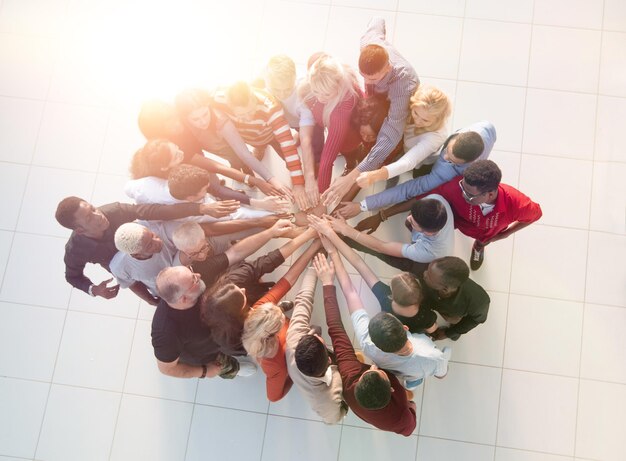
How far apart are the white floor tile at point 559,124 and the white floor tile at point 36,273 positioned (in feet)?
13.0

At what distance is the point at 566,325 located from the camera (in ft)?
11.3

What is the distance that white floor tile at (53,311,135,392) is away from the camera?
354cm

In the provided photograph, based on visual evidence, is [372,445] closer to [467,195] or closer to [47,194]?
[467,195]

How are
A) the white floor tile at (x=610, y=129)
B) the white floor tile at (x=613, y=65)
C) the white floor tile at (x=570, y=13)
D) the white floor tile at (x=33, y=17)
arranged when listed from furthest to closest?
the white floor tile at (x=33, y=17), the white floor tile at (x=570, y=13), the white floor tile at (x=613, y=65), the white floor tile at (x=610, y=129)

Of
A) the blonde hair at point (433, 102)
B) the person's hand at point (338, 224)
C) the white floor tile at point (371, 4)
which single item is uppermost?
the white floor tile at point (371, 4)

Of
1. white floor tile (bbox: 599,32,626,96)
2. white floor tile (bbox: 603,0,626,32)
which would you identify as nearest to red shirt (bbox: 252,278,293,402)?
white floor tile (bbox: 599,32,626,96)

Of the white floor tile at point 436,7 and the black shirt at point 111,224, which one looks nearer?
the black shirt at point 111,224

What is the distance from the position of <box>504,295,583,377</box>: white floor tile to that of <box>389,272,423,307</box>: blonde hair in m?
1.41

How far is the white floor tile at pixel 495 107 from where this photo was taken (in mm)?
3757

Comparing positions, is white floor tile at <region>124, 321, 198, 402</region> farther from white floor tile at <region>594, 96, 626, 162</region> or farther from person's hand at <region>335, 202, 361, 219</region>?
white floor tile at <region>594, 96, 626, 162</region>

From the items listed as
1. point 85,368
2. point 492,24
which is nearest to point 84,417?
point 85,368

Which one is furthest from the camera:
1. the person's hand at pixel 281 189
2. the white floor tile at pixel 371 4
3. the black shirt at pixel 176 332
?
the white floor tile at pixel 371 4

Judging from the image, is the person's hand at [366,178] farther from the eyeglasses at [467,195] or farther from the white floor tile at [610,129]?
the white floor tile at [610,129]

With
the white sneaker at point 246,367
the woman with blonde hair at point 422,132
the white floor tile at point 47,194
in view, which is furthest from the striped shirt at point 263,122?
the white floor tile at point 47,194
